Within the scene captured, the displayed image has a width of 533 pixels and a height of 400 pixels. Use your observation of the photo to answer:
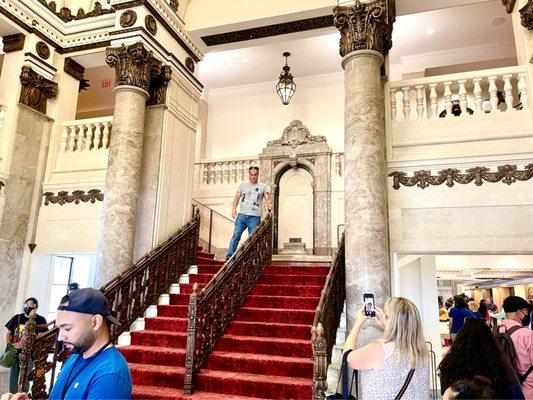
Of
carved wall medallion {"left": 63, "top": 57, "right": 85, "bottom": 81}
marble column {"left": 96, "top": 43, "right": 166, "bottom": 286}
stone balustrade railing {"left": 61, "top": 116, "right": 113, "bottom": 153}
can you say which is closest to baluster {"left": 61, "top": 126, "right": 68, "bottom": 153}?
stone balustrade railing {"left": 61, "top": 116, "right": 113, "bottom": 153}

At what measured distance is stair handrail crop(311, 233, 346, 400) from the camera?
146 inches

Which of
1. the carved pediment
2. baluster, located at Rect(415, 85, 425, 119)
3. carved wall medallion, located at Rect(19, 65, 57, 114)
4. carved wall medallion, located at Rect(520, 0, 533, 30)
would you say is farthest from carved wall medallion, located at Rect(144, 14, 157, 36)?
carved wall medallion, located at Rect(520, 0, 533, 30)

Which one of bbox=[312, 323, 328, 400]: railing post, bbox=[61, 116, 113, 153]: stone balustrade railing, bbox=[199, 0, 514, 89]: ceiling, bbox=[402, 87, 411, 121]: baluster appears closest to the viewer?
bbox=[312, 323, 328, 400]: railing post

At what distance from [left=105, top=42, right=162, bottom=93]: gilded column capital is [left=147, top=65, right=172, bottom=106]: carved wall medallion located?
0.35m

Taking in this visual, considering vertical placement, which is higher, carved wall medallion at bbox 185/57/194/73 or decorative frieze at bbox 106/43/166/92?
carved wall medallion at bbox 185/57/194/73

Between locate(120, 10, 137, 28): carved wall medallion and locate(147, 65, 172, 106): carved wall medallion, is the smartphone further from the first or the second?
locate(120, 10, 137, 28): carved wall medallion

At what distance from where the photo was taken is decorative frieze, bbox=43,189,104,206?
294 inches

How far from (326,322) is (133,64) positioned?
16.8ft

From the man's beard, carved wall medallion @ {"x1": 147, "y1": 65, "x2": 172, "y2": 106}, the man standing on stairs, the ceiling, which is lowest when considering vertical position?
the man's beard

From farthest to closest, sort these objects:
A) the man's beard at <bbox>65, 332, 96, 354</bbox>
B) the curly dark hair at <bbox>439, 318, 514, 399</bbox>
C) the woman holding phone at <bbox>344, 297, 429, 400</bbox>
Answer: the woman holding phone at <bbox>344, 297, 429, 400</bbox> < the curly dark hair at <bbox>439, 318, 514, 399</bbox> < the man's beard at <bbox>65, 332, 96, 354</bbox>

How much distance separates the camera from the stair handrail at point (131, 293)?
4539 millimetres

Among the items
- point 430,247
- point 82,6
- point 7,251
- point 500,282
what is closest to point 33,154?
point 7,251

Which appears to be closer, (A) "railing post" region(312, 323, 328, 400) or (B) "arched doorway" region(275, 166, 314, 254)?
(A) "railing post" region(312, 323, 328, 400)

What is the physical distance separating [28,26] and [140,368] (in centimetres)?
666
